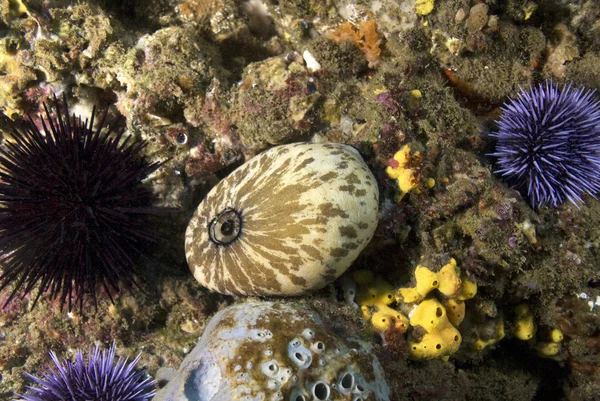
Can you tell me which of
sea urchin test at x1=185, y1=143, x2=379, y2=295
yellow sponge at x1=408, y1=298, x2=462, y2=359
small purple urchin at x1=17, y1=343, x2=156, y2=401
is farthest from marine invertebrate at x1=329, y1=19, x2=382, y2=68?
small purple urchin at x1=17, y1=343, x2=156, y2=401

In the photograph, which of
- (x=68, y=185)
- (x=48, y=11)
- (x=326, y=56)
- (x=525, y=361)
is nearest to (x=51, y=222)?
(x=68, y=185)

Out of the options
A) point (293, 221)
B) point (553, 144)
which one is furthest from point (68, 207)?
point (553, 144)

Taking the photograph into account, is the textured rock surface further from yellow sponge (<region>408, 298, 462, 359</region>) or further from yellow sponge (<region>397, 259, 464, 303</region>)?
yellow sponge (<region>397, 259, 464, 303</region>)

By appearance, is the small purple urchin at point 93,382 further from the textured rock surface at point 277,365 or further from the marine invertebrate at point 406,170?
the marine invertebrate at point 406,170

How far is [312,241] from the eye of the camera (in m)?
3.22

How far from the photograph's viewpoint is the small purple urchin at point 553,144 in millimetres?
3629

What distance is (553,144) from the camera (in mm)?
3588

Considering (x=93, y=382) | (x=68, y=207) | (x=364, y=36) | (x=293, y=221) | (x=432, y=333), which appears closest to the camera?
(x=293, y=221)

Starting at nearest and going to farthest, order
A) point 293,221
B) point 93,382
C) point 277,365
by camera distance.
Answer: point 277,365
point 293,221
point 93,382

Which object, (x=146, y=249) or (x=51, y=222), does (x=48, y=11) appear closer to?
(x=51, y=222)

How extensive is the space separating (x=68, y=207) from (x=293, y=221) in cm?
213

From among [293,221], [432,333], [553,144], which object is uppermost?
[553,144]

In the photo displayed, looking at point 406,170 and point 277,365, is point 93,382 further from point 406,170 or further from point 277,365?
point 406,170

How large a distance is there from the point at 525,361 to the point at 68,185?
5.56m
